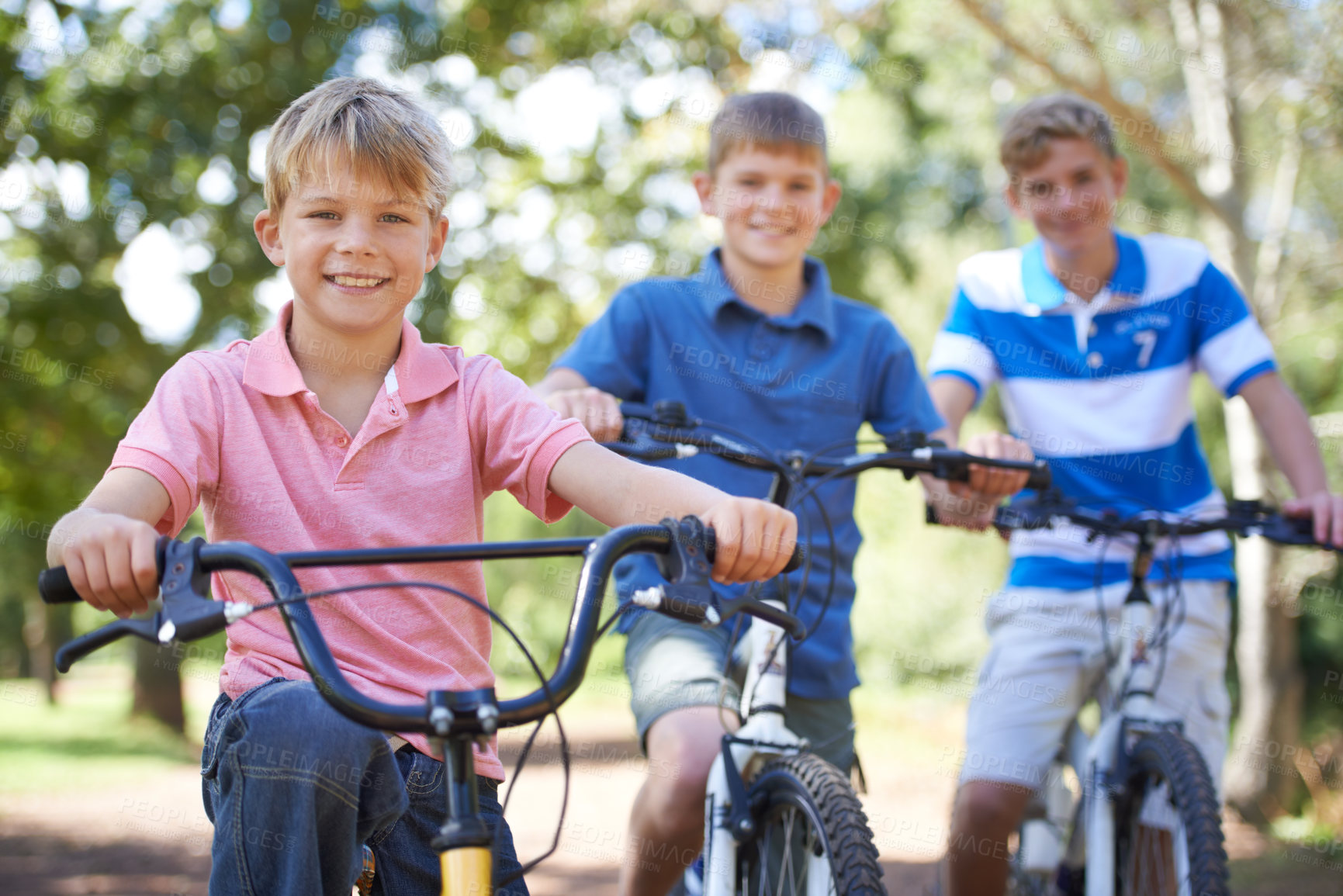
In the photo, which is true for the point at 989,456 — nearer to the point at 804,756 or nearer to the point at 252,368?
the point at 804,756

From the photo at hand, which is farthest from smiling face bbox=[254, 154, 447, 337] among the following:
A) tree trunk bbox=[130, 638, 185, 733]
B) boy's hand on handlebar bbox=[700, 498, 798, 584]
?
tree trunk bbox=[130, 638, 185, 733]

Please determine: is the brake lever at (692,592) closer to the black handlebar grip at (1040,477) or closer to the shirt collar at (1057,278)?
the black handlebar grip at (1040,477)

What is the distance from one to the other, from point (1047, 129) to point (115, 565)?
3093 mm

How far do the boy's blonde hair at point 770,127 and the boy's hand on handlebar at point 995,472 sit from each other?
934 mm

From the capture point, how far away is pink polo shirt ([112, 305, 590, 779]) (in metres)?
1.99

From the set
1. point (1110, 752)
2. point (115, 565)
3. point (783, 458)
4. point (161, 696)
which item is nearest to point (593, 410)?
point (783, 458)

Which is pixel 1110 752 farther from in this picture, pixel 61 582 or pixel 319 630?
pixel 61 582

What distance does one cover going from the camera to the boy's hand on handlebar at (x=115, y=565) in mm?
1513

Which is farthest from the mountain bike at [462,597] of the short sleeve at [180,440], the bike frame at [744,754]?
the bike frame at [744,754]

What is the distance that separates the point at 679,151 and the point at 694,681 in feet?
33.6

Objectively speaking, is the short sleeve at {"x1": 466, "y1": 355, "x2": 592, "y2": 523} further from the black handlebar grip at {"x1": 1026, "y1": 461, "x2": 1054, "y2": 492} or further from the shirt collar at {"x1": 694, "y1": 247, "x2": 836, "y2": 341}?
the black handlebar grip at {"x1": 1026, "y1": 461, "x2": 1054, "y2": 492}

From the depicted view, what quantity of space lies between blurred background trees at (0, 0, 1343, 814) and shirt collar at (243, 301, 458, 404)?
3692 millimetres

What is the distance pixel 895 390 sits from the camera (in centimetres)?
337

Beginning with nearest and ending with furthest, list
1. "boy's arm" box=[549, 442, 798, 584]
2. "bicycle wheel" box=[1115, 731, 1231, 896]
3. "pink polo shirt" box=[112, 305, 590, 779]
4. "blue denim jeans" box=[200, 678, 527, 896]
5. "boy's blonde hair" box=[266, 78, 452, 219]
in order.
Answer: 1. "blue denim jeans" box=[200, 678, 527, 896]
2. "boy's arm" box=[549, 442, 798, 584]
3. "pink polo shirt" box=[112, 305, 590, 779]
4. "boy's blonde hair" box=[266, 78, 452, 219]
5. "bicycle wheel" box=[1115, 731, 1231, 896]
